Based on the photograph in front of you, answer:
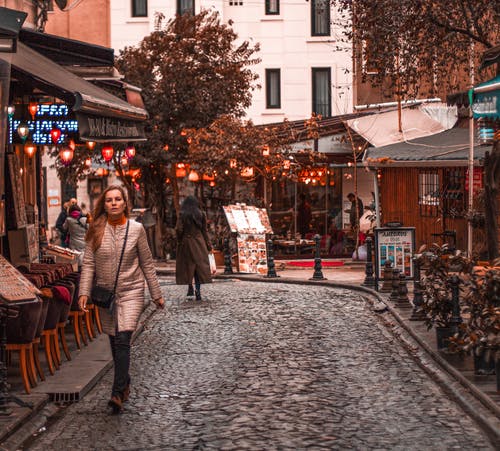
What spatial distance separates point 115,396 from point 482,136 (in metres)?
15.7

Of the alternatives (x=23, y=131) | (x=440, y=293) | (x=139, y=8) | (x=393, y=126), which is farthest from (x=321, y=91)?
(x=440, y=293)

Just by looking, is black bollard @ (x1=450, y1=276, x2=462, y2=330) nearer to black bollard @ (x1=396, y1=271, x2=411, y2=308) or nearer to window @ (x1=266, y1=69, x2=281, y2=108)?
black bollard @ (x1=396, y1=271, x2=411, y2=308)

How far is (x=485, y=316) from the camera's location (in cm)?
1043

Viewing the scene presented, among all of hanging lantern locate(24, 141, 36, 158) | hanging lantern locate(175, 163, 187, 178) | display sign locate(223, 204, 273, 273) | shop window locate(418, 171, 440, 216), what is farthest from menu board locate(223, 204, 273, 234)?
hanging lantern locate(24, 141, 36, 158)

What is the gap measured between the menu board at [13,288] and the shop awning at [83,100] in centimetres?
280

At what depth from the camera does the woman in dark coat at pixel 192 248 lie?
68.4ft

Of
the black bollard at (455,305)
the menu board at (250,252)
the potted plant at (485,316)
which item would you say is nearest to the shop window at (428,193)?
the menu board at (250,252)

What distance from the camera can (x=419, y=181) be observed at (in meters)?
30.6

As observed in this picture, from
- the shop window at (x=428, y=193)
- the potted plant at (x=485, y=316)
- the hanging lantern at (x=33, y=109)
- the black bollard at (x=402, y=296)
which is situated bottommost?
the black bollard at (x=402, y=296)

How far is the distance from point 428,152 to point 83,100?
16.0 m

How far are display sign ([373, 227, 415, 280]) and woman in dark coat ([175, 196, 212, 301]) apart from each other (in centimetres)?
324

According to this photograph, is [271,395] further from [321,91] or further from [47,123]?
[321,91]

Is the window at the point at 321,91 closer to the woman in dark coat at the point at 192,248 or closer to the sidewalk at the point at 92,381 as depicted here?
the woman in dark coat at the point at 192,248

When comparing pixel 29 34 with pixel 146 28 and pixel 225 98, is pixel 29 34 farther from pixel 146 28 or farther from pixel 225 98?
pixel 146 28
